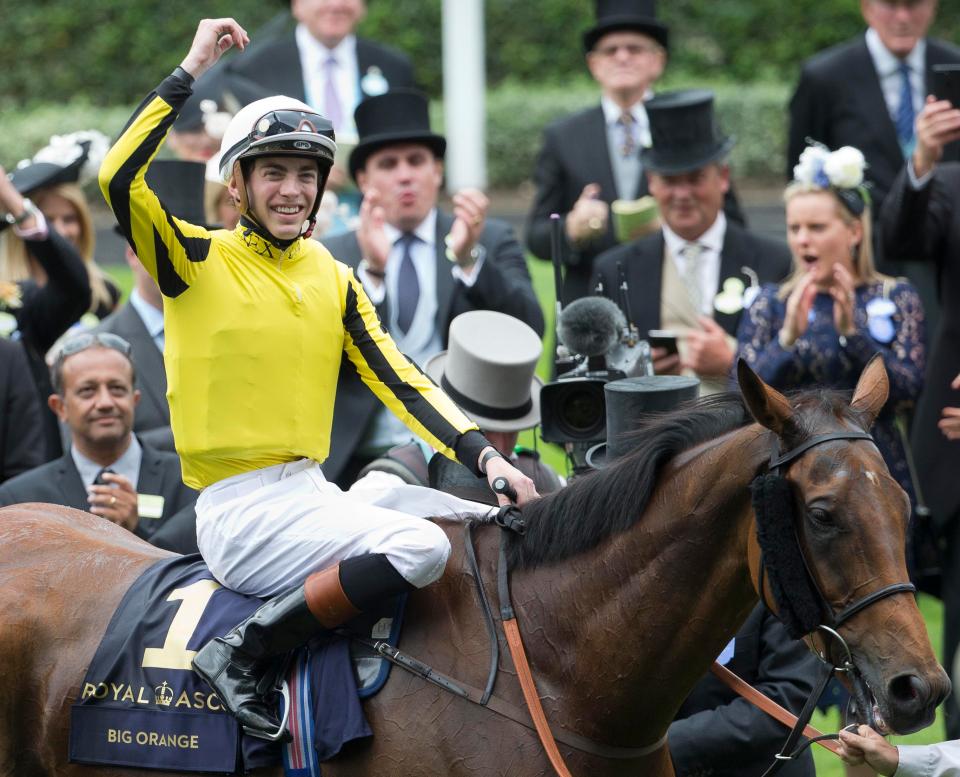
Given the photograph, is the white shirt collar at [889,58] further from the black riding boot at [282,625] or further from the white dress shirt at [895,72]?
the black riding boot at [282,625]

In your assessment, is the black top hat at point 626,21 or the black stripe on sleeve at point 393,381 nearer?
the black stripe on sleeve at point 393,381

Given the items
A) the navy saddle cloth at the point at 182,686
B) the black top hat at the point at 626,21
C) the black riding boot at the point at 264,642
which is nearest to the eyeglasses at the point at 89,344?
the navy saddle cloth at the point at 182,686

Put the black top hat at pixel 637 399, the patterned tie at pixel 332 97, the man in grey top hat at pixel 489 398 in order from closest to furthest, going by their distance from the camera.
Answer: the black top hat at pixel 637 399
the man in grey top hat at pixel 489 398
the patterned tie at pixel 332 97

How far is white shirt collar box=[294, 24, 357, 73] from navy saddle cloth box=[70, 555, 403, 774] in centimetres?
543

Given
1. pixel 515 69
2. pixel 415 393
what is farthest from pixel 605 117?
pixel 515 69

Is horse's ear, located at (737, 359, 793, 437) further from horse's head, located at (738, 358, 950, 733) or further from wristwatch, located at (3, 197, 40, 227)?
wristwatch, located at (3, 197, 40, 227)

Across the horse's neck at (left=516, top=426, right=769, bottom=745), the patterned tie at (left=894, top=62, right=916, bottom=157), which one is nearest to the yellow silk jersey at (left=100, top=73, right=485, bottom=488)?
the horse's neck at (left=516, top=426, right=769, bottom=745)

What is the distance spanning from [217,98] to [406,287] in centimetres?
246

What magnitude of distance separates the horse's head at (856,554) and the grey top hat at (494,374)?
1821mm

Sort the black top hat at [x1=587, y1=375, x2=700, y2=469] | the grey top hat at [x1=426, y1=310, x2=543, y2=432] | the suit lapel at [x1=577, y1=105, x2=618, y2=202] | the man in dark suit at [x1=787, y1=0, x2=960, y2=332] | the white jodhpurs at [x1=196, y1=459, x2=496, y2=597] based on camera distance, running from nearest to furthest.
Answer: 1. the white jodhpurs at [x1=196, y1=459, x2=496, y2=597]
2. the black top hat at [x1=587, y1=375, x2=700, y2=469]
3. the grey top hat at [x1=426, y1=310, x2=543, y2=432]
4. the man in dark suit at [x1=787, y1=0, x2=960, y2=332]
5. the suit lapel at [x1=577, y1=105, x2=618, y2=202]

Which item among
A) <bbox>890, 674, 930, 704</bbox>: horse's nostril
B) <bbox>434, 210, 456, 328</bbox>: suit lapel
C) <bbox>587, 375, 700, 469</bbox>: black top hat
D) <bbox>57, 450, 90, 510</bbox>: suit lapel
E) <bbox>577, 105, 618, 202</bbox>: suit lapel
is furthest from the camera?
<bbox>577, 105, 618, 202</bbox>: suit lapel

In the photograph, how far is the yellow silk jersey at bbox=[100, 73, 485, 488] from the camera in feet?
13.9

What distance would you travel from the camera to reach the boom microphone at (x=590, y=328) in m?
5.15

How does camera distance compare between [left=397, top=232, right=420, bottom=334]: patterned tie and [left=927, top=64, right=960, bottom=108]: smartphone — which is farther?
[left=397, top=232, right=420, bottom=334]: patterned tie
